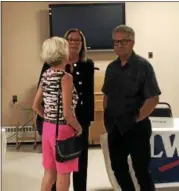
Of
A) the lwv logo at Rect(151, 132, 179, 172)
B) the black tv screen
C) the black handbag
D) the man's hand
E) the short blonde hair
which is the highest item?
the black tv screen

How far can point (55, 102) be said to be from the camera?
6.43 ft

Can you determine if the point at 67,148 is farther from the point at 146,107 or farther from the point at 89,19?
the point at 89,19

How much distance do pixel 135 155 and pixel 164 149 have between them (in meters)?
0.53

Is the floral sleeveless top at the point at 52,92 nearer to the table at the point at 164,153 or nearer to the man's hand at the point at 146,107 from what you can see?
the man's hand at the point at 146,107

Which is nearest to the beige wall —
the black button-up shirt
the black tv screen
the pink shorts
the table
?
the black tv screen

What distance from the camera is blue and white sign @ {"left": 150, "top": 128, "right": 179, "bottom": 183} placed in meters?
2.65

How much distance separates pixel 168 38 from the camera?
475 centimetres

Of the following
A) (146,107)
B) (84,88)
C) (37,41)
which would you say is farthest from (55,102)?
(37,41)

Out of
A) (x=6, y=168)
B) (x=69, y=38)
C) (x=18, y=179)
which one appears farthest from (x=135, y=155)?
(x=6, y=168)

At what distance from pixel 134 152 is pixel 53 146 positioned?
20.5 inches

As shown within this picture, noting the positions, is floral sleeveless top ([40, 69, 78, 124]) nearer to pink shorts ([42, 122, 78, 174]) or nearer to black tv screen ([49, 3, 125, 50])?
pink shorts ([42, 122, 78, 174])

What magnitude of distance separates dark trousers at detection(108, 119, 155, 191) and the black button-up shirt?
0.08m

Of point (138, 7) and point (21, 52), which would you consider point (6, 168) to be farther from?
point (138, 7)

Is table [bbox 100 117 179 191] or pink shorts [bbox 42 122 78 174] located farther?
table [bbox 100 117 179 191]
